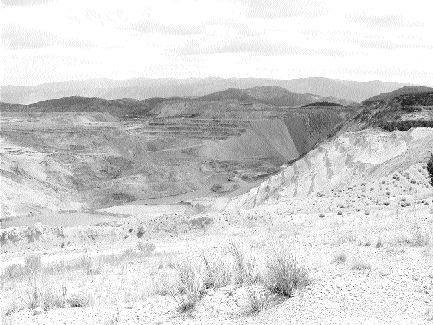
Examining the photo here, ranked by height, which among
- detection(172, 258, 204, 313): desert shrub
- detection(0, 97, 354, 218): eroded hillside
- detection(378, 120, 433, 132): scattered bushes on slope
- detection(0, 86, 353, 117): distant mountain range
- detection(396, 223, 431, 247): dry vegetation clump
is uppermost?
detection(0, 86, 353, 117): distant mountain range

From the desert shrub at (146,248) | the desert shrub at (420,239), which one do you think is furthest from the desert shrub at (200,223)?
the desert shrub at (420,239)

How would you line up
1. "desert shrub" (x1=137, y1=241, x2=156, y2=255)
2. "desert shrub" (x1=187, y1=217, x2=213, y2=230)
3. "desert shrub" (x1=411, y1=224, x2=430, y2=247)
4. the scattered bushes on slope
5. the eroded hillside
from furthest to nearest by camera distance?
1. the eroded hillside
2. the scattered bushes on slope
3. "desert shrub" (x1=187, y1=217, x2=213, y2=230)
4. "desert shrub" (x1=137, y1=241, x2=156, y2=255)
5. "desert shrub" (x1=411, y1=224, x2=430, y2=247)

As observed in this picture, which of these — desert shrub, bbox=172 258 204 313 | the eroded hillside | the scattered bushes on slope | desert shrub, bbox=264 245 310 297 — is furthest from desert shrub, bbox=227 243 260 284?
the scattered bushes on slope

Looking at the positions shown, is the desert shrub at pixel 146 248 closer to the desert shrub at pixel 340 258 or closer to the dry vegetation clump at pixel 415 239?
the desert shrub at pixel 340 258

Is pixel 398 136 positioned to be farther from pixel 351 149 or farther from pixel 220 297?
pixel 220 297

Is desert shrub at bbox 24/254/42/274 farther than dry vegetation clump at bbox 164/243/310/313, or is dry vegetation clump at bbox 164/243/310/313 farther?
desert shrub at bbox 24/254/42/274

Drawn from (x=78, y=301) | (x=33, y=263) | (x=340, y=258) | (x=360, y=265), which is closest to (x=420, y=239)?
(x=340, y=258)

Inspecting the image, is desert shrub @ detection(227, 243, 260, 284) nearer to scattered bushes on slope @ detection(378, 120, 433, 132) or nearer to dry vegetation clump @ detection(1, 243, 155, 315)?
dry vegetation clump @ detection(1, 243, 155, 315)
